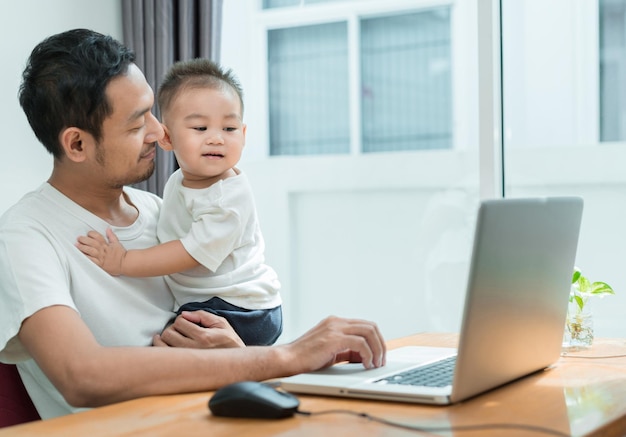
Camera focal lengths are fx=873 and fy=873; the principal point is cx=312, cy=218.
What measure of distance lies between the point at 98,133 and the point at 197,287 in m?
0.41

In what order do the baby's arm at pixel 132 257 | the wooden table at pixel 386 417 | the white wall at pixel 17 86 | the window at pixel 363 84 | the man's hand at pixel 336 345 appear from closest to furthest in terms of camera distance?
1. the wooden table at pixel 386 417
2. the man's hand at pixel 336 345
3. the baby's arm at pixel 132 257
4. the white wall at pixel 17 86
5. the window at pixel 363 84

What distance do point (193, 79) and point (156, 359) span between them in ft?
2.74

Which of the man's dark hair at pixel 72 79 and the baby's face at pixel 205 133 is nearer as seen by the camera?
the man's dark hair at pixel 72 79

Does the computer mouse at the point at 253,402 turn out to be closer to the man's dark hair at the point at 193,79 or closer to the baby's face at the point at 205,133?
the baby's face at the point at 205,133

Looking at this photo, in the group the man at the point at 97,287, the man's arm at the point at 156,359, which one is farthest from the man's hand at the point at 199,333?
the man's arm at the point at 156,359

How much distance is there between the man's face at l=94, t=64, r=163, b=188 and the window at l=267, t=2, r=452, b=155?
229cm

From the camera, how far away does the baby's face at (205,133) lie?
2002 mm

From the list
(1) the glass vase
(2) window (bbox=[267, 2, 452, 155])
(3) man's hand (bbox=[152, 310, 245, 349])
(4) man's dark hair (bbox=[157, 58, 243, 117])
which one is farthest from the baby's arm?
(2) window (bbox=[267, 2, 452, 155])

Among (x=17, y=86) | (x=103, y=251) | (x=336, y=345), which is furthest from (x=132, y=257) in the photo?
(x=17, y=86)

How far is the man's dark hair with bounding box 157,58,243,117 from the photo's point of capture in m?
2.05

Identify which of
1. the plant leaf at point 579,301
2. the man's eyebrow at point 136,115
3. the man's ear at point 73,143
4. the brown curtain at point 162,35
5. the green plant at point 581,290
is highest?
the brown curtain at point 162,35

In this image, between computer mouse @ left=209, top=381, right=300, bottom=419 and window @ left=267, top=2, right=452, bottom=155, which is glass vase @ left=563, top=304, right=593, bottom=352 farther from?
window @ left=267, top=2, right=452, bottom=155

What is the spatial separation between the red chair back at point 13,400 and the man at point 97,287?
2cm

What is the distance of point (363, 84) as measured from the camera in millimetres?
4160
